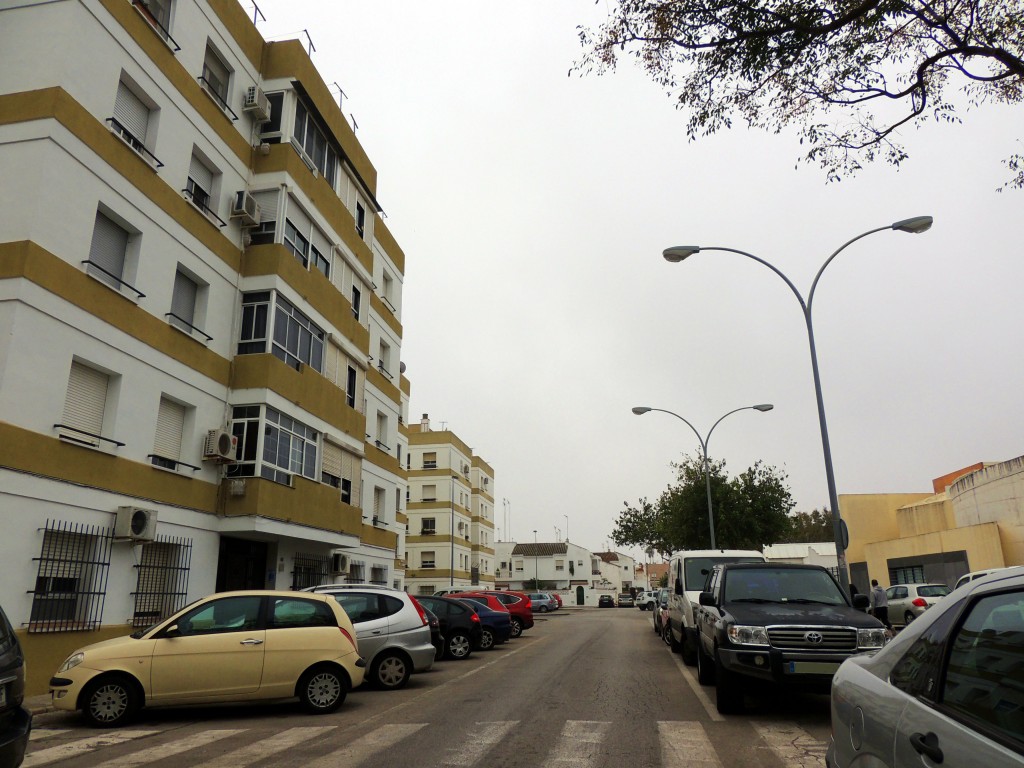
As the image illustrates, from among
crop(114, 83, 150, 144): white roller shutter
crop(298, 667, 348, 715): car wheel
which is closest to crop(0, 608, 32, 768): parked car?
crop(298, 667, 348, 715): car wheel

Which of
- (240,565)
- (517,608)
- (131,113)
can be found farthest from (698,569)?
(131,113)

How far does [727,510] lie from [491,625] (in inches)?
906

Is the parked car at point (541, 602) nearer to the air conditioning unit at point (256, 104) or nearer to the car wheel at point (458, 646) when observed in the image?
the car wheel at point (458, 646)

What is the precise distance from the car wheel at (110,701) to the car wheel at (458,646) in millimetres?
9738

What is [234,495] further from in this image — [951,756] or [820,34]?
[951,756]

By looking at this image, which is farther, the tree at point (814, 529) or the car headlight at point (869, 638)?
the tree at point (814, 529)

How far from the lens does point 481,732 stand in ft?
26.7

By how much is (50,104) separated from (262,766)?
11.8 metres

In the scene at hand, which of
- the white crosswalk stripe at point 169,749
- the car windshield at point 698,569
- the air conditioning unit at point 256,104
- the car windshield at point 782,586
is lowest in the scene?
the white crosswalk stripe at point 169,749

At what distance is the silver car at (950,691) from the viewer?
2361 mm

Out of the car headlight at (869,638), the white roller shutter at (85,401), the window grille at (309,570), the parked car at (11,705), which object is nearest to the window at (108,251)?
the white roller shutter at (85,401)

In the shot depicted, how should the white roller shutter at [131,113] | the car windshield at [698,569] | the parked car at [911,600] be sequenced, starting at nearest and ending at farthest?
the white roller shutter at [131,113] < the car windshield at [698,569] < the parked car at [911,600]

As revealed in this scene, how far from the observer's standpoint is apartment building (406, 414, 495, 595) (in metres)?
55.5

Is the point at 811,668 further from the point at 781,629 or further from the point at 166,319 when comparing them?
the point at 166,319
